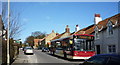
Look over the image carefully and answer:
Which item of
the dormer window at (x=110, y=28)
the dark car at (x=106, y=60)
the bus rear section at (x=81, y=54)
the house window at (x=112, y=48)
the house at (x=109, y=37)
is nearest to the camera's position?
the dark car at (x=106, y=60)

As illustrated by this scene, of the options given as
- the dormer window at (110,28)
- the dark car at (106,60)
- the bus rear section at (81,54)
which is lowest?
the bus rear section at (81,54)

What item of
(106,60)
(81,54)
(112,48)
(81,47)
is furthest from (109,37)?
(106,60)

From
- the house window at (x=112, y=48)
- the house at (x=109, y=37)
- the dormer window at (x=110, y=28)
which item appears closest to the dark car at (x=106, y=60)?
the house at (x=109, y=37)

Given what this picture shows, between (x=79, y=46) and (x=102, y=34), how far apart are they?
9909 millimetres

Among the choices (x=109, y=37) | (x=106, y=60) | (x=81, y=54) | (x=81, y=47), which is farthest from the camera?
(x=109, y=37)

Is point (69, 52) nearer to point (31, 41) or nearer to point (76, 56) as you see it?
point (76, 56)

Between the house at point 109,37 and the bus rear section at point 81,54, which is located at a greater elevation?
the house at point 109,37

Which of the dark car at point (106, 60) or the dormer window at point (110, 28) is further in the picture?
the dormer window at point (110, 28)

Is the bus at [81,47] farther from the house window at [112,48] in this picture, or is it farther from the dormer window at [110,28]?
the dormer window at [110,28]

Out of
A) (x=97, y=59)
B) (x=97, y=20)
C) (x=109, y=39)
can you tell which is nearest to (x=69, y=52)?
(x=109, y=39)

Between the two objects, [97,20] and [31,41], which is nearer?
[97,20]

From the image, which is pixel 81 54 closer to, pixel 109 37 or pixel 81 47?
pixel 81 47

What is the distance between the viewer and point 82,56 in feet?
60.3

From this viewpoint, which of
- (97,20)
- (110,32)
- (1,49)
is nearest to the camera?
(1,49)
